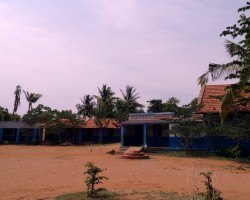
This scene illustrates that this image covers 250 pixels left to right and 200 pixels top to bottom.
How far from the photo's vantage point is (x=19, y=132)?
37250 millimetres

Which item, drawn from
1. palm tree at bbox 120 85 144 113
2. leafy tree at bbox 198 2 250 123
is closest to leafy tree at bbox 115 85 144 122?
palm tree at bbox 120 85 144 113

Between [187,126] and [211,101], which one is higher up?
[211,101]

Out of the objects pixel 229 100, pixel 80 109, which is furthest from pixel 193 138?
pixel 80 109

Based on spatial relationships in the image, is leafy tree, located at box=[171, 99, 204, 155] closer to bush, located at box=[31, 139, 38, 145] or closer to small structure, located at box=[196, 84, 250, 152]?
small structure, located at box=[196, 84, 250, 152]

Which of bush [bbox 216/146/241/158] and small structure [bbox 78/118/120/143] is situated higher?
small structure [bbox 78/118/120/143]

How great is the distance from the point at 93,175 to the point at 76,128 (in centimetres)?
2977

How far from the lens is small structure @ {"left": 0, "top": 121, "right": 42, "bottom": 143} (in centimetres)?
3616

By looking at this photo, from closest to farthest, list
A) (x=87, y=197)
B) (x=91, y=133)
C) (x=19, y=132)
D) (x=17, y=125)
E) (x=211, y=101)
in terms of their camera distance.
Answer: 1. (x=87, y=197)
2. (x=211, y=101)
3. (x=17, y=125)
4. (x=91, y=133)
5. (x=19, y=132)

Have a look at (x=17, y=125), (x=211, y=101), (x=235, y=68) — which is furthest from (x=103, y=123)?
(x=235, y=68)

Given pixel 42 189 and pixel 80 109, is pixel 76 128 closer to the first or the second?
pixel 80 109

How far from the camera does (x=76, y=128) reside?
3684 cm

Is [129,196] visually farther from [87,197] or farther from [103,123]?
[103,123]

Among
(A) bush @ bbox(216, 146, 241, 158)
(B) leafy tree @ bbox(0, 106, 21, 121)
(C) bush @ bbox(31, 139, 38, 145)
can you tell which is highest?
(B) leafy tree @ bbox(0, 106, 21, 121)

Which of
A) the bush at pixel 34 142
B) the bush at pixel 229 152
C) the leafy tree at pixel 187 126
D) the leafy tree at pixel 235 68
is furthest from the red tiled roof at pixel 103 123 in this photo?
the leafy tree at pixel 235 68
